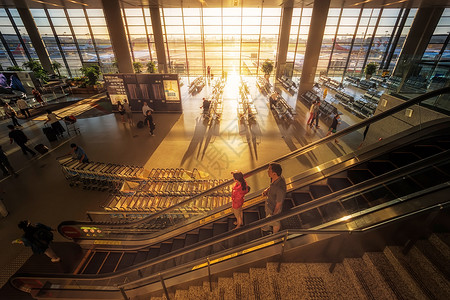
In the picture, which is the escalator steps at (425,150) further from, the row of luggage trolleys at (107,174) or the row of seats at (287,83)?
the row of seats at (287,83)

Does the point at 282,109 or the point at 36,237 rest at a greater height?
the point at 282,109

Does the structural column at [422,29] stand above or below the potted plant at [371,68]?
above

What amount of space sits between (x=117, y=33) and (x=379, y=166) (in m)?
15.3

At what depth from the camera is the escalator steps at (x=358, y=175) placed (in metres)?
3.61

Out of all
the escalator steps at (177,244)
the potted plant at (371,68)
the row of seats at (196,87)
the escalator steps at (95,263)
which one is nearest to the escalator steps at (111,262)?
the escalator steps at (95,263)

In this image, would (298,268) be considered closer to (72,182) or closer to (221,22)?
(72,182)

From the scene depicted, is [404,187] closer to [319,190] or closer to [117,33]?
[319,190]

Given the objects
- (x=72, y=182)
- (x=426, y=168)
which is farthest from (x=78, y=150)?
(x=426, y=168)

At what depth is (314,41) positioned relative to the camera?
47.0 feet

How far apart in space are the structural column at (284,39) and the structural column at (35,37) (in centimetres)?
2487

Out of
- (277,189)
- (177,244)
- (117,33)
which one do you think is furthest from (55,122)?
(277,189)

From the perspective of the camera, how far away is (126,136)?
10.2m

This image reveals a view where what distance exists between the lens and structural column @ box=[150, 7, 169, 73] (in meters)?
18.8

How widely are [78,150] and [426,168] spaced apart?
8921 millimetres
